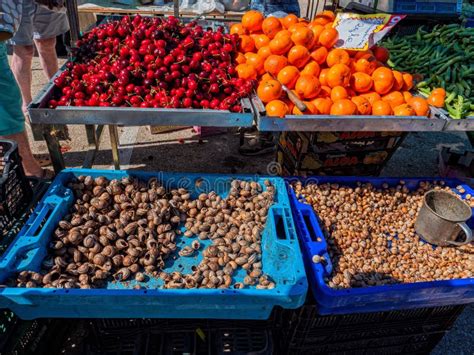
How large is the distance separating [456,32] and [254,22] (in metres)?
2.72

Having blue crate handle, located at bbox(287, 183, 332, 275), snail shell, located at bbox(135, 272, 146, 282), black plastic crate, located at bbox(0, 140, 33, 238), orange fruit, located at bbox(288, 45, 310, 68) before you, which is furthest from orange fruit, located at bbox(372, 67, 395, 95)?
black plastic crate, located at bbox(0, 140, 33, 238)

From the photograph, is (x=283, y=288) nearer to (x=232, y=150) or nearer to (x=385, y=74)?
(x=385, y=74)

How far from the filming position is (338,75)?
2740 millimetres

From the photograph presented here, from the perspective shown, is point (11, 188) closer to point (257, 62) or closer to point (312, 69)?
point (257, 62)

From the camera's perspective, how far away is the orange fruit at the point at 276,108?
2475 mm

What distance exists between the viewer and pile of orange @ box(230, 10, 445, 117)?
8.78 feet

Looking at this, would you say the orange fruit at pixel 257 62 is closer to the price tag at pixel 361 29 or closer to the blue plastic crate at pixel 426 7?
the price tag at pixel 361 29

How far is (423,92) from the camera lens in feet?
10.7

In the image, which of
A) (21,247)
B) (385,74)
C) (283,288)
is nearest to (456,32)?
(385,74)

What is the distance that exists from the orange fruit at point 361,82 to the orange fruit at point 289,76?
1.54 ft

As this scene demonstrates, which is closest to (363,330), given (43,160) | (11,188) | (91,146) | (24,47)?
(11,188)

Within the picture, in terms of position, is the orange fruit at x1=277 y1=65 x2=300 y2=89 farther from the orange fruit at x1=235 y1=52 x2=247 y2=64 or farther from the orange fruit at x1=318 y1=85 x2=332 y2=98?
the orange fruit at x1=235 y1=52 x2=247 y2=64

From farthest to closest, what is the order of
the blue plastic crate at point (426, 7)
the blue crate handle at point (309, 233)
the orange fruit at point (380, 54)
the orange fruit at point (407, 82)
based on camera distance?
the blue plastic crate at point (426, 7) < the orange fruit at point (380, 54) < the orange fruit at point (407, 82) < the blue crate handle at point (309, 233)

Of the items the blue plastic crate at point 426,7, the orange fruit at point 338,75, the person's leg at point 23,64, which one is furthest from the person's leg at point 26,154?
the blue plastic crate at point 426,7
